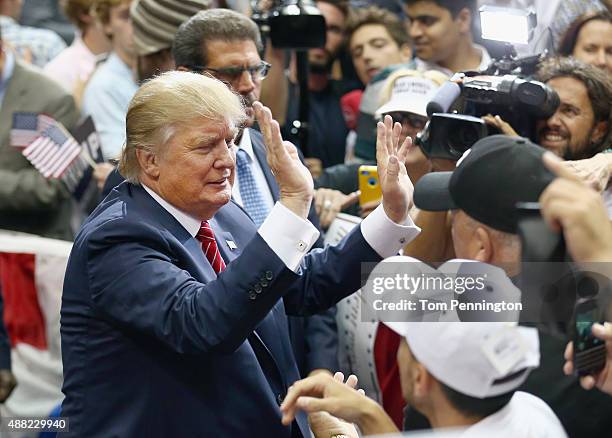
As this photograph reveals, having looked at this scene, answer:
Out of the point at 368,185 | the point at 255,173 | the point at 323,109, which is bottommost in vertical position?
the point at 323,109

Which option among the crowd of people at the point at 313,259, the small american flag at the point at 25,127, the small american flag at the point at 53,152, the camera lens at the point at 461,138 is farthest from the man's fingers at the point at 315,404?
the small american flag at the point at 25,127

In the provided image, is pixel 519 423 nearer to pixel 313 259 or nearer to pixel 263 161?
pixel 313 259

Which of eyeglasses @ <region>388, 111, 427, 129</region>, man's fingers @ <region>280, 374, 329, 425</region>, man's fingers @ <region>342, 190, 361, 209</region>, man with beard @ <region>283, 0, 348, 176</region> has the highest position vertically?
Answer: man's fingers @ <region>280, 374, 329, 425</region>

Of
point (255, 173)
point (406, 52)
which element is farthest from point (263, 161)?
point (406, 52)

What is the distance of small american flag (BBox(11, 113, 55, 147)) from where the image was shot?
491cm

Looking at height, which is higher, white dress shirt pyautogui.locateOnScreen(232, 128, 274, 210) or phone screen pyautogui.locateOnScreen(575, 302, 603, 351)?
phone screen pyautogui.locateOnScreen(575, 302, 603, 351)

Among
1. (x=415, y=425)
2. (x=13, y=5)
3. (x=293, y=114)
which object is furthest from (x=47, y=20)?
(x=415, y=425)

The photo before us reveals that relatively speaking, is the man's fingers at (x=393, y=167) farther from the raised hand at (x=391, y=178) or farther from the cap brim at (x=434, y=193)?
the cap brim at (x=434, y=193)

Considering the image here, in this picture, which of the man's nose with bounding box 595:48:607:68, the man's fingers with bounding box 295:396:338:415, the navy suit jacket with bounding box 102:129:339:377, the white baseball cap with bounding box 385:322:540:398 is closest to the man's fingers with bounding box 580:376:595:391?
the white baseball cap with bounding box 385:322:540:398

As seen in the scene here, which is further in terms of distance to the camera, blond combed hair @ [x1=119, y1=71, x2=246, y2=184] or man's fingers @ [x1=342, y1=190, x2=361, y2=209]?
man's fingers @ [x1=342, y1=190, x2=361, y2=209]

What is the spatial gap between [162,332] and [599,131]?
168 centimetres

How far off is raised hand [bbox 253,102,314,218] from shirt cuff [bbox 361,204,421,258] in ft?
1.03

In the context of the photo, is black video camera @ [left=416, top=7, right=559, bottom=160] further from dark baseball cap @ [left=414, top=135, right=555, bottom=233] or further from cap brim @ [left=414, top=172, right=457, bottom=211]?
dark baseball cap @ [left=414, top=135, right=555, bottom=233]

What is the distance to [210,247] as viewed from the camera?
2.89 metres
